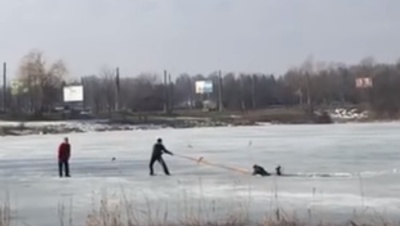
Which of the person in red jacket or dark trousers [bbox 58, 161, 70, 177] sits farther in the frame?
the person in red jacket

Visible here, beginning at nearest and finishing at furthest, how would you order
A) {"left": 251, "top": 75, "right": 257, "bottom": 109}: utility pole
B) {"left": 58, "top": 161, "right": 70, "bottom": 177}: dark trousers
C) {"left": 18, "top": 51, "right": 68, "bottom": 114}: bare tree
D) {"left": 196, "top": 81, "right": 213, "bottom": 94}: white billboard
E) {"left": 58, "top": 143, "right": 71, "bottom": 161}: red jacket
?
1. {"left": 58, "top": 161, "right": 70, "bottom": 177}: dark trousers
2. {"left": 58, "top": 143, "right": 71, "bottom": 161}: red jacket
3. {"left": 18, "top": 51, "right": 68, "bottom": 114}: bare tree
4. {"left": 196, "top": 81, "right": 213, "bottom": 94}: white billboard
5. {"left": 251, "top": 75, "right": 257, "bottom": 109}: utility pole

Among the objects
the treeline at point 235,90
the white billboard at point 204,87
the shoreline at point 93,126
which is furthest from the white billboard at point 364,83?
the shoreline at point 93,126

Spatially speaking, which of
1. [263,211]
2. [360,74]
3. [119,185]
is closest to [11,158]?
[119,185]

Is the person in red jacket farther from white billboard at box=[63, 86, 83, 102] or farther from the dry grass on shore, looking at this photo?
white billboard at box=[63, 86, 83, 102]

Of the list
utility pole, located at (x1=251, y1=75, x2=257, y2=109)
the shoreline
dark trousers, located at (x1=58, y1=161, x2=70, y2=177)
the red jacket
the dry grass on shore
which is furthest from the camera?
utility pole, located at (x1=251, y1=75, x2=257, y2=109)

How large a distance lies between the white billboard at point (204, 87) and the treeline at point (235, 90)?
198 cm

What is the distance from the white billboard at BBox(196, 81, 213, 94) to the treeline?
198cm

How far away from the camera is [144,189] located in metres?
18.9

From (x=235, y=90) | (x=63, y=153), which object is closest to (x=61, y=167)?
(x=63, y=153)

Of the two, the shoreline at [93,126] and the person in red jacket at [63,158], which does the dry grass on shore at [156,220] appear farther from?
the shoreline at [93,126]

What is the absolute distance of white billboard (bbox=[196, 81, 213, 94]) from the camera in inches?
5310

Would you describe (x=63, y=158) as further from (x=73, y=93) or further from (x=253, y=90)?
(x=253, y=90)

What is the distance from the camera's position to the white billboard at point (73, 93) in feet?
371

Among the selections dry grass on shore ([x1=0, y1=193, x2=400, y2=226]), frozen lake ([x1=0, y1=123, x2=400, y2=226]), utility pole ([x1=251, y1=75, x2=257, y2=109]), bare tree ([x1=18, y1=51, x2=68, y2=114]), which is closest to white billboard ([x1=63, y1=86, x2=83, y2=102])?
bare tree ([x1=18, y1=51, x2=68, y2=114])
